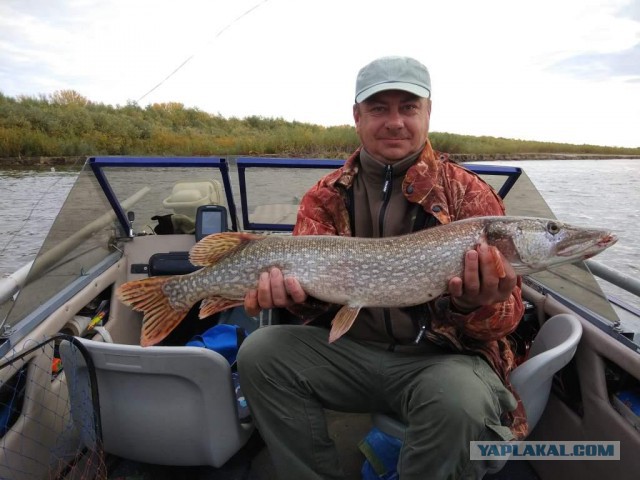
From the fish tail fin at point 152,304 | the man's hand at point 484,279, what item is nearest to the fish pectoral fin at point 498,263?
the man's hand at point 484,279

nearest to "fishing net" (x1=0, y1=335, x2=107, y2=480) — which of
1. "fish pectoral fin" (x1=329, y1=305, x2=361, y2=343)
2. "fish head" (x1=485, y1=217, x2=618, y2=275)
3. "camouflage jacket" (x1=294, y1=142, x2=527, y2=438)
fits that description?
"fish pectoral fin" (x1=329, y1=305, x2=361, y2=343)

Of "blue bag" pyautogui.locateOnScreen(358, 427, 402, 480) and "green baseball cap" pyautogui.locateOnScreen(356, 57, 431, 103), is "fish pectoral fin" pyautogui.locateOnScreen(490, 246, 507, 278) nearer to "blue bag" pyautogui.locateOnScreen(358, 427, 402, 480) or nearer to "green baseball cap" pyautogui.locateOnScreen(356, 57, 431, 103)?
"green baseball cap" pyautogui.locateOnScreen(356, 57, 431, 103)

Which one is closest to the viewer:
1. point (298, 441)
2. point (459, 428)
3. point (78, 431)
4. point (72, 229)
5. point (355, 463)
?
point (459, 428)

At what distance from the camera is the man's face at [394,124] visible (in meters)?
2.14

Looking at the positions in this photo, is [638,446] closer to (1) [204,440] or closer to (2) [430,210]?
(2) [430,210]

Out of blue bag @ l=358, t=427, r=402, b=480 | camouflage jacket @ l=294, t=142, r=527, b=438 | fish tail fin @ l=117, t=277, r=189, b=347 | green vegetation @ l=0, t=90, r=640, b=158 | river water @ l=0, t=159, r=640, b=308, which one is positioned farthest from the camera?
green vegetation @ l=0, t=90, r=640, b=158

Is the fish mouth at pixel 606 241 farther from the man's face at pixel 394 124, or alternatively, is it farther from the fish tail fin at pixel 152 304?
the fish tail fin at pixel 152 304

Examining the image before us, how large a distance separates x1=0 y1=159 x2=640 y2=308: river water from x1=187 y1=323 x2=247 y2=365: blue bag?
275 cm

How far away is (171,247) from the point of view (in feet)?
11.8

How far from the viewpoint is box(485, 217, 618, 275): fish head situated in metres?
1.87

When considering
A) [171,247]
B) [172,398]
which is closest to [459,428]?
[172,398]

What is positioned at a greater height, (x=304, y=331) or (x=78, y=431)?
(x=304, y=331)

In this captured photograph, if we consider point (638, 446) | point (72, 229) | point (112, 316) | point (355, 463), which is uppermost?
point (72, 229)

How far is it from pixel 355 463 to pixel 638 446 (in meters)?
1.28
